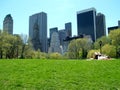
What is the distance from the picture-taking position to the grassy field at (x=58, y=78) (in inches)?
479

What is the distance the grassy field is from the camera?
1216cm

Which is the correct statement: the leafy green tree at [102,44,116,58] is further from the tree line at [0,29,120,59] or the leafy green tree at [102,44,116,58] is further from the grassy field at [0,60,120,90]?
the grassy field at [0,60,120,90]

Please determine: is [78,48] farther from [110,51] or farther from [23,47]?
[23,47]

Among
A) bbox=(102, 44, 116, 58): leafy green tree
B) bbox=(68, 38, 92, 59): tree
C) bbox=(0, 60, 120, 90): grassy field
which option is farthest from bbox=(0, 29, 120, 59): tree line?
bbox=(0, 60, 120, 90): grassy field

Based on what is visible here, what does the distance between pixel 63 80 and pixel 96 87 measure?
1806mm

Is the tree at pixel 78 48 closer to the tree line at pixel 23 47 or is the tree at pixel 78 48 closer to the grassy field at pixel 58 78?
the tree line at pixel 23 47

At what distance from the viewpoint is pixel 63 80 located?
13.2 meters

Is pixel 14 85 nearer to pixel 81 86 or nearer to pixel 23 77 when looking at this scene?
pixel 23 77

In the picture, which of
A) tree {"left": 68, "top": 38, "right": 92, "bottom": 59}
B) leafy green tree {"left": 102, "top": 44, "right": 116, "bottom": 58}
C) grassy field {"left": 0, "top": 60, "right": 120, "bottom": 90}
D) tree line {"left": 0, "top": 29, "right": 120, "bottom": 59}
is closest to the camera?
grassy field {"left": 0, "top": 60, "right": 120, "bottom": 90}

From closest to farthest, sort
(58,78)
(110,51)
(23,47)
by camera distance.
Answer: (58,78)
(110,51)
(23,47)

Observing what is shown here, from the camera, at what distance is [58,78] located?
44.6 ft

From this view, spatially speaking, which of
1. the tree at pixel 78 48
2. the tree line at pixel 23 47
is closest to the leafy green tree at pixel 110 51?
the tree line at pixel 23 47

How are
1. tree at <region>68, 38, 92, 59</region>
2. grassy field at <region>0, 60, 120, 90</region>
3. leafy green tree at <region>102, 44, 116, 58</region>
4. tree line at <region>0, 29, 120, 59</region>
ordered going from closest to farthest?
grassy field at <region>0, 60, 120, 90</region> → tree line at <region>0, 29, 120, 59</region> → leafy green tree at <region>102, 44, 116, 58</region> → tree at <region>68, 38, 92, 59</region>

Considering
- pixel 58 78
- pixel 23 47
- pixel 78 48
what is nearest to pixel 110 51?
pixel 78 48
